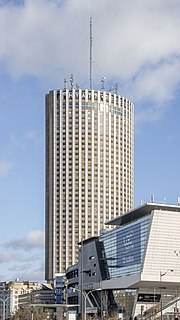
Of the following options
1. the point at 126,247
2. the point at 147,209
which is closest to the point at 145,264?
the point at 126,247

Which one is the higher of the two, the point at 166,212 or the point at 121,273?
the point at 166,212

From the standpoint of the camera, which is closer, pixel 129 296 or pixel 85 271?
pixel 129 296

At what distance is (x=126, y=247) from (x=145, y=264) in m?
9.86

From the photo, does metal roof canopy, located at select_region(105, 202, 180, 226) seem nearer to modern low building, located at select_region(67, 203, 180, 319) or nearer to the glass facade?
modern low building, located at select_region(67, 203, 180, 319)

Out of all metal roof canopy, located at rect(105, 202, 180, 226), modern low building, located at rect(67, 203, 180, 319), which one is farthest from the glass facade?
metal roof canopy, located at rect(105, 202, 180, 226)

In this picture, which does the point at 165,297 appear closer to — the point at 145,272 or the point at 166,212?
the point at 145,272

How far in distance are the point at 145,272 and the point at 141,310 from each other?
947 centimetres

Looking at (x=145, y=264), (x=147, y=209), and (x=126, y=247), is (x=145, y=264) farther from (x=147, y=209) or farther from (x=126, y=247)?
(x=147, y=209)

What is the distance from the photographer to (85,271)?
181500 mm

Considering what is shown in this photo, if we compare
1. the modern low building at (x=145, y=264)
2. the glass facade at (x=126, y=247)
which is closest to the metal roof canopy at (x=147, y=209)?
the modern low building at (x=145, y=264)

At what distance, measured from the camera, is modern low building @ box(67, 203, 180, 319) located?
147 m

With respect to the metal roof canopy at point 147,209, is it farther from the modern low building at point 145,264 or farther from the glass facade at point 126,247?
the glass facade at point 126,247

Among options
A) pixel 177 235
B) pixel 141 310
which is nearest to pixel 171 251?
pixel 177 235

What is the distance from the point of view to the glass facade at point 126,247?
149m
